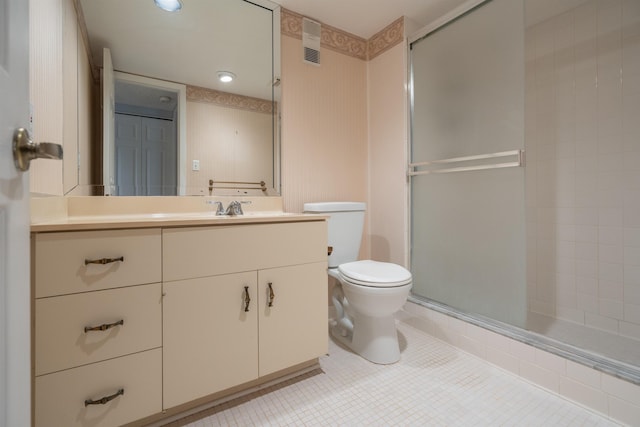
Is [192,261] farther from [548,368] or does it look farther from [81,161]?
[548,368]

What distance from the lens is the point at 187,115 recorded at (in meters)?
1.64

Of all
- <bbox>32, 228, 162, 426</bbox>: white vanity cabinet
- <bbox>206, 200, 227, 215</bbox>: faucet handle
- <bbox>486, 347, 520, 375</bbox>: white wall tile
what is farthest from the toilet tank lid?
<bbox>486, 347, 520, 375</bbox>: white wall tile

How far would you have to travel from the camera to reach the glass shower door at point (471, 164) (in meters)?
1.51

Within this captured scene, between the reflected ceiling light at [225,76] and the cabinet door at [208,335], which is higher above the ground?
the reflected ceiling light at [225,76]

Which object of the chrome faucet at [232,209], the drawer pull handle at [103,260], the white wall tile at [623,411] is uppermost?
the chrome faucet at [232,209]

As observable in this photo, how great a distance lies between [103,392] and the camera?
37.5 inches

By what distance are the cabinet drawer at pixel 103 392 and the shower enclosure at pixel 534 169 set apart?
158cm

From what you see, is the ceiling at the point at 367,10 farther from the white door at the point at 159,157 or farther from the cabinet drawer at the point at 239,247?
the cabinet drawer at the point at 239,247

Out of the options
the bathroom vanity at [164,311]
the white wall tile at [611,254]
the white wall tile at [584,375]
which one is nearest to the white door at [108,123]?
the bathroom vanity at [164,311]

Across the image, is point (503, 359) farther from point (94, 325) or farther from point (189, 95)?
point (189, 95)

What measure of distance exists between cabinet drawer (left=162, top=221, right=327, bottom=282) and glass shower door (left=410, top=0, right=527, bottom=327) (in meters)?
0.90

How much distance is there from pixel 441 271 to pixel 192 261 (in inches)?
59.7

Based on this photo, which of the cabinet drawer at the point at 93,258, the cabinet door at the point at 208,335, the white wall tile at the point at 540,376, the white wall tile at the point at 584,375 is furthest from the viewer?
the white wall tile at the point at 540,376

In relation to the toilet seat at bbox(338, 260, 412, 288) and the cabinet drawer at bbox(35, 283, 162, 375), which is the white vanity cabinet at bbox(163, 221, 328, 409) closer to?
the cabinet drawer at bbox(35, 283, 162, 375)
